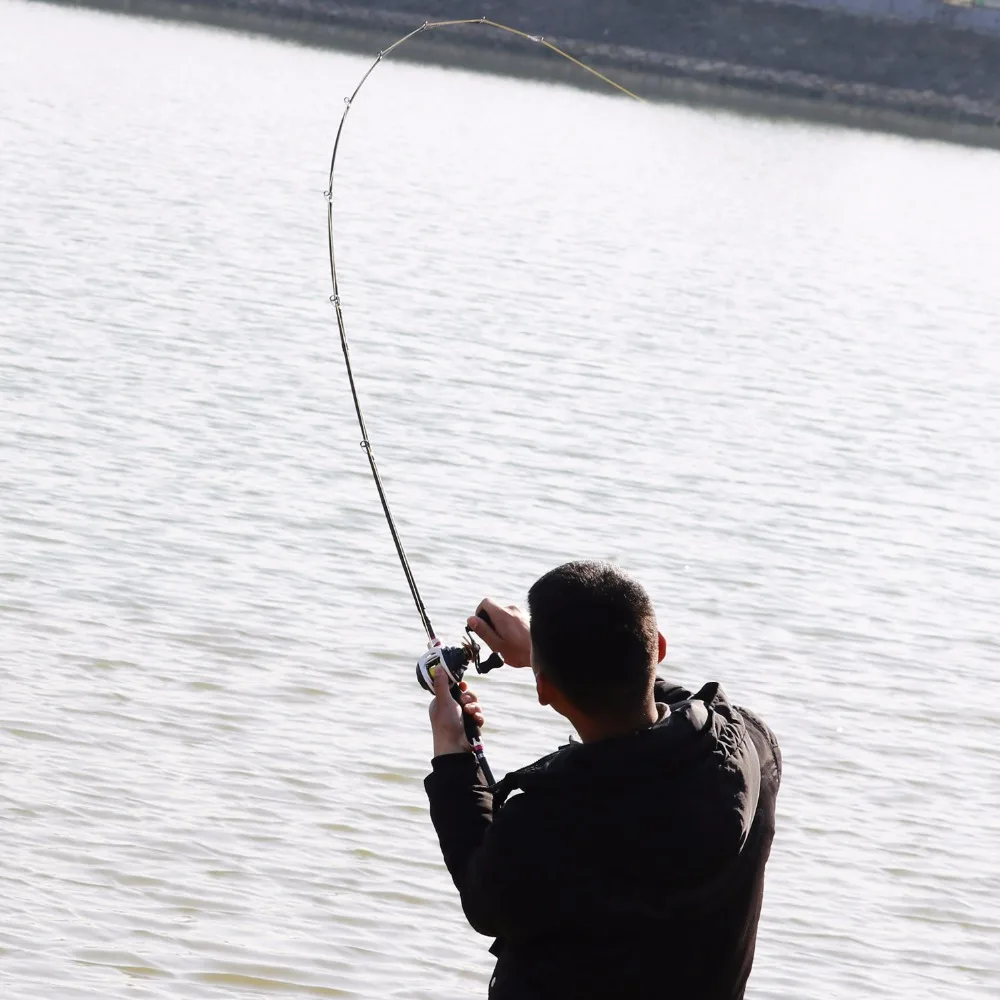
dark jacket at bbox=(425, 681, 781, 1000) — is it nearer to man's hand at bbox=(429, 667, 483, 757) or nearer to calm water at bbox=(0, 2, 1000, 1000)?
man's hand at bbox=(429, 667, 483, 757)

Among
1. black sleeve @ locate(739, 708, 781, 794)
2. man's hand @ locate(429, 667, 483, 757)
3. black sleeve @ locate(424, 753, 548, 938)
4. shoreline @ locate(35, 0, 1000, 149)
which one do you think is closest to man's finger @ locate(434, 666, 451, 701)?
man's hand @ locate(429, 667, 483, 757)

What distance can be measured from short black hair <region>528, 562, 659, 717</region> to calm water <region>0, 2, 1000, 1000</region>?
182 centimetres

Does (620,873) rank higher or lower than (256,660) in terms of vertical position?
higher

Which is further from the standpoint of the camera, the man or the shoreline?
the shoreline

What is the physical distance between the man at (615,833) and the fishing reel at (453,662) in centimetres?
29

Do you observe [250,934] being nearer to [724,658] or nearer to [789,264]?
[724,658]

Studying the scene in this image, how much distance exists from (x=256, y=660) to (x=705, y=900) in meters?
3.42

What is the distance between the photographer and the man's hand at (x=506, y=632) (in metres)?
2.17

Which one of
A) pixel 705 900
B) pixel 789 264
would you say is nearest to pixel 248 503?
pixel 705 900

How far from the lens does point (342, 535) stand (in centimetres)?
664

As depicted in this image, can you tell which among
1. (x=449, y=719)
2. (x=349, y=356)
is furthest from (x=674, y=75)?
(x=449, y=719)

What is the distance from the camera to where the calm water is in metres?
3.91

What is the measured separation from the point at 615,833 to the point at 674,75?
46.6 m

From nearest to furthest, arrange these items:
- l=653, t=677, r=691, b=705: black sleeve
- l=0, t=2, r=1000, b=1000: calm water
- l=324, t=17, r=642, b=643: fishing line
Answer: l=653, t=677, r=691, b=705: black sleeve < l=324, t=17, r=642, b=643: fishing line < l=0, t=2, r=1000, b=1000: calm water
